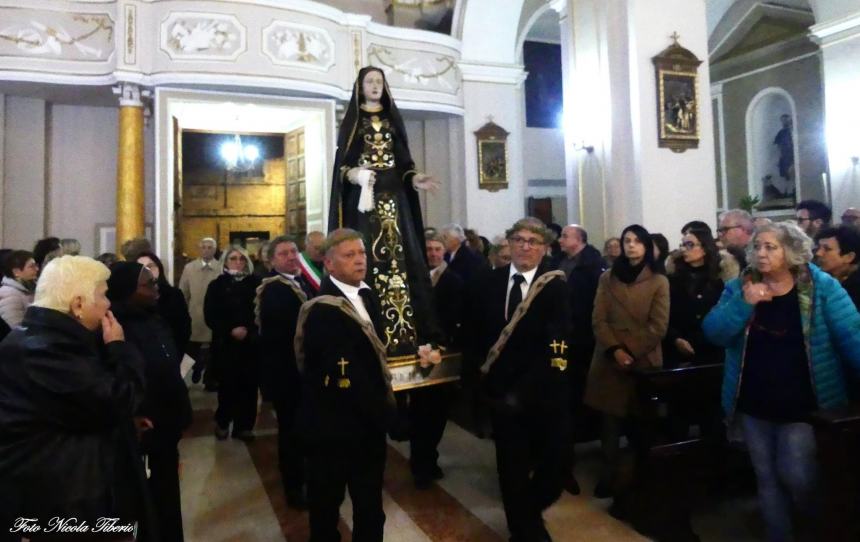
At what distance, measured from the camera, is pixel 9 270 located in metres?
4.74

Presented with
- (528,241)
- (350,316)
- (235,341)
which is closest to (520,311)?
(528,241)

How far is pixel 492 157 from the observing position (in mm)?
11562

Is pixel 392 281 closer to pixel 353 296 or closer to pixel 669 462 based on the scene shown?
pixel 353 296

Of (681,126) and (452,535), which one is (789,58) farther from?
(452,535)

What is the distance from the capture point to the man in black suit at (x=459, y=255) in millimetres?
5406

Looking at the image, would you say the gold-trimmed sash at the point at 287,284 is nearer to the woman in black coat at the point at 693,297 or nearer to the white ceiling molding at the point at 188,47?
the woman in black coat at the point at 693,297

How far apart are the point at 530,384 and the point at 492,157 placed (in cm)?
873

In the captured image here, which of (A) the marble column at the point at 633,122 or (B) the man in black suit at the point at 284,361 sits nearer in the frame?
(B) the man in black suit at the point at 284,361

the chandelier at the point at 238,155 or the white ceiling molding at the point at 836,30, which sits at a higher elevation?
the white ceiling molding at the point at 836,30

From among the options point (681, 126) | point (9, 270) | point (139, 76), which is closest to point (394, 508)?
point (9, 270)

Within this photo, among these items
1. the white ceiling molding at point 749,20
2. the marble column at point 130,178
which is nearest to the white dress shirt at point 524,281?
the marble column at point 130,178

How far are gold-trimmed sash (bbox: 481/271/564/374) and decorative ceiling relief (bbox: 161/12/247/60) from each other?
7296 millimetres

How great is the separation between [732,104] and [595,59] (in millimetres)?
8704

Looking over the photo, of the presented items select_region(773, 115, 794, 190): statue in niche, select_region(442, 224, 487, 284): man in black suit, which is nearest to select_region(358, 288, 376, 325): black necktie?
select_region(442, 224, 487, 284): man in black suit
